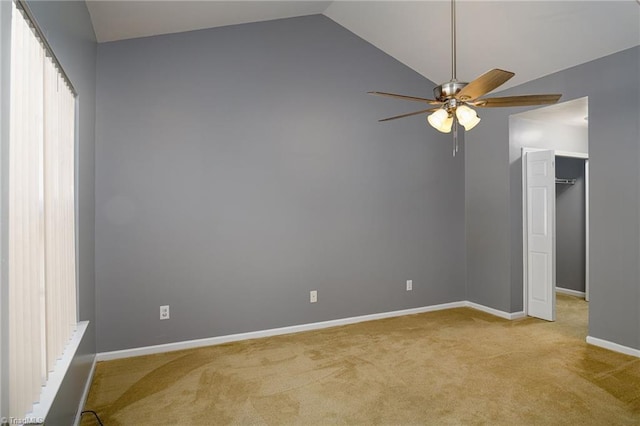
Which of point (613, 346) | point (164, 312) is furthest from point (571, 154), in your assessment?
point (164, 312)

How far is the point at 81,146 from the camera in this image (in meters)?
2.67

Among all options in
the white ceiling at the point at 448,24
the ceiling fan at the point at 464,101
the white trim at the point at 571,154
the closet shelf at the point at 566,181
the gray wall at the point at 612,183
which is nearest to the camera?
the ceiling fan at the point at 464,101

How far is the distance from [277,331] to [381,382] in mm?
1403

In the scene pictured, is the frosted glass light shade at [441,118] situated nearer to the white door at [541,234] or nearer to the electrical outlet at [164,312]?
the white door at [541,234]

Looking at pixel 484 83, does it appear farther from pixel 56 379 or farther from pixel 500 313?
pixel 500 313

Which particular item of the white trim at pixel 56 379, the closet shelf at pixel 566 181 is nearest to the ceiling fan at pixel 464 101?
the white trim at pixel 56 379

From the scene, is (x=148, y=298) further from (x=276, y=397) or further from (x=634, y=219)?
(x=634, y=219)

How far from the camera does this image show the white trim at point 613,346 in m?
3.27

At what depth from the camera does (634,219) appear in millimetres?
3268

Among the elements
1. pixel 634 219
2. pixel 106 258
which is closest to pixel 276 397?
pixel 106 258

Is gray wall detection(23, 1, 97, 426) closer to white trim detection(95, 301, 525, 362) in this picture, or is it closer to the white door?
white trim detection(95, 301, 525, 362)

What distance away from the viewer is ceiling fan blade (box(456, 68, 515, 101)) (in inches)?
75.4

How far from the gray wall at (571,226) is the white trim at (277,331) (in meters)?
1.82

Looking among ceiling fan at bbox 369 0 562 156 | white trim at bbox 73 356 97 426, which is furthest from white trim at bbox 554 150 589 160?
white trim at bbox 73 356 97 426
